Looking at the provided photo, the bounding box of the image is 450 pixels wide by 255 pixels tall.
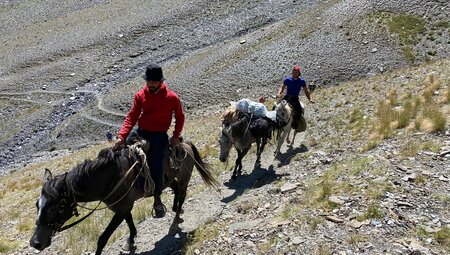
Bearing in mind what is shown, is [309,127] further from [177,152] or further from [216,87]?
[216,87]

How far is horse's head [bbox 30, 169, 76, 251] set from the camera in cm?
809

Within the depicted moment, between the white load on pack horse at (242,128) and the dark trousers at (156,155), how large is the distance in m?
4.43

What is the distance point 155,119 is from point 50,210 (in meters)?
2.66

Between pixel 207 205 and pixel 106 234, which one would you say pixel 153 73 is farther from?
pixel 207 205

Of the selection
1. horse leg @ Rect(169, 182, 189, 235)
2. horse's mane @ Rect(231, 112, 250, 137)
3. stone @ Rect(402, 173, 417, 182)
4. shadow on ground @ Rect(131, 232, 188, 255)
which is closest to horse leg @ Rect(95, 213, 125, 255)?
shadow on ground @ Rect(131, 232, 188, 255)

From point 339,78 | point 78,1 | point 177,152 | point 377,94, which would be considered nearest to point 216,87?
point 339,78

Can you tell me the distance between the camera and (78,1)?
76188 millimetres

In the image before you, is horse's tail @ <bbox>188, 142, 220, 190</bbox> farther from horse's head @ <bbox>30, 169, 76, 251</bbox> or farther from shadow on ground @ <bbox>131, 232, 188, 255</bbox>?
horse's head @ <bbox>30, 169, 76, 251</bbox>

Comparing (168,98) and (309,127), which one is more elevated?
(168,98)

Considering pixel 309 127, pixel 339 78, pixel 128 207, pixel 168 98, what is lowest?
pixel 339 78

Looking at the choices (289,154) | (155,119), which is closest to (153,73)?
(155,119)

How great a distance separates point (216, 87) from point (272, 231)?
3353 cm

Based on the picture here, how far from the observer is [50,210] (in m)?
8.16

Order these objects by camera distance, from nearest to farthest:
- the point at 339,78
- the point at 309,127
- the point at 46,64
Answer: the point at 309,127 → the point at 339,78 → the point at 46,64
